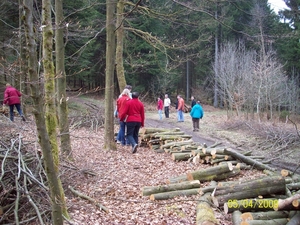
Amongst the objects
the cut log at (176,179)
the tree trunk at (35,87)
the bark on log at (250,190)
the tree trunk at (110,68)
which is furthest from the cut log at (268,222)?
the tree trunk at (110,68)

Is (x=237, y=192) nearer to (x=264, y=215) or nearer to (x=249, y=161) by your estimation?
(x=264, y=215)

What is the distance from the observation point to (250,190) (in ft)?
20.0

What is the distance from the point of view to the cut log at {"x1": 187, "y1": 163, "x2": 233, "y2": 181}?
7.25 metres

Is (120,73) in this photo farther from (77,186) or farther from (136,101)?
(77,186)

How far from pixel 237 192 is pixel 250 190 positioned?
28 cm

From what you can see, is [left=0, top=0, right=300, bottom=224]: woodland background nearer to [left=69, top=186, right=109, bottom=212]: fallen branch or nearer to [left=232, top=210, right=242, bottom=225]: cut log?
[left=69, top=186, right=109, bottom=212]: fallen branch

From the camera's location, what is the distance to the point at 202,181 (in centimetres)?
737

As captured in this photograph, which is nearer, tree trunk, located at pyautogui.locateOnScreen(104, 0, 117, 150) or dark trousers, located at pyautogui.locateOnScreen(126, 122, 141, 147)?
tree trunk, located at pyautogui.locateOnScreen(104, 0, 117, 150)

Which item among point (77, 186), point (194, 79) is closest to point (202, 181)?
point (77, 186)

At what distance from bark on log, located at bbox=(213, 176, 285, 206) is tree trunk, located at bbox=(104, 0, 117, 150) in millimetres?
4853

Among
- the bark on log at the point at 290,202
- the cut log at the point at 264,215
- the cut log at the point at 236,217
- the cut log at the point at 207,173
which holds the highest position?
the bark on log at the point at 290,202

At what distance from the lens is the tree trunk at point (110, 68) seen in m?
9.34

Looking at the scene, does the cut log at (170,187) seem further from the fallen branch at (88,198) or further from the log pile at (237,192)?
the fallen branch at (88,198)

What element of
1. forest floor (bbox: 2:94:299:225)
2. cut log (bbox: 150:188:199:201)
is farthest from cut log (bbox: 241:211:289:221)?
cut log (bbox: 150:188:199:201)
